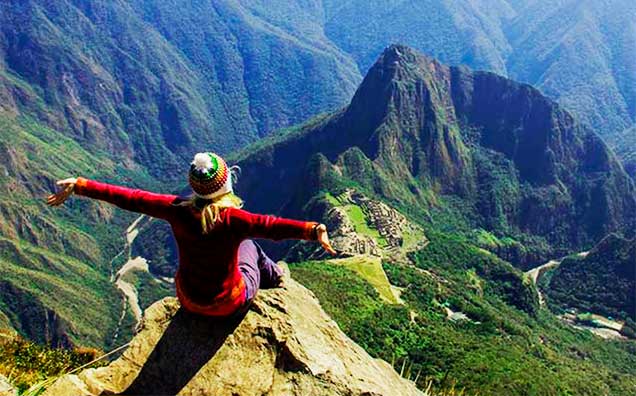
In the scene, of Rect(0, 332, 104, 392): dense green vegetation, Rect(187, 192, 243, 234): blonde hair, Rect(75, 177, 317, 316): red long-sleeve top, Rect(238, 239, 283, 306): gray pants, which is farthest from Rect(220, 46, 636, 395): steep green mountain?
Rect(187, 192, 243, 234): blonde hair

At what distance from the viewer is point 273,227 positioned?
9266mm

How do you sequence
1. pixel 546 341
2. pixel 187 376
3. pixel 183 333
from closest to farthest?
pixel 187 376 → pixel 183 333 → pixel 546 341

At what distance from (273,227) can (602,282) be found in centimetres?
16335

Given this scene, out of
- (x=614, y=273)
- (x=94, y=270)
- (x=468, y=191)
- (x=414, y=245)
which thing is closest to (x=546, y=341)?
(x=414, y=245)

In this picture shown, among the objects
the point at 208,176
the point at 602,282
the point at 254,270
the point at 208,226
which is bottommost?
the point at 602,282

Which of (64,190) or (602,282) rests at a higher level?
(64,190)

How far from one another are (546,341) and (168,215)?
341ft

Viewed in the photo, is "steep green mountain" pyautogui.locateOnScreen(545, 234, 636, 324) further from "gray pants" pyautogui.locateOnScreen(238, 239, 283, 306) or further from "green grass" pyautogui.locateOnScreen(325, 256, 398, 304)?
"gray pants" pyautogui.locateOnScreen(238, 239, 283, 306)

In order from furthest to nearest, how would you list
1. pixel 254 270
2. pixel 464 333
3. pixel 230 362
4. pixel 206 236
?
pixel 464 333
pixel 254 270
pixel 230 362
pixel 206 236

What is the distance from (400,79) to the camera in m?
195

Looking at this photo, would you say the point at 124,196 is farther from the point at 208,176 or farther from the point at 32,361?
the point at 32,361

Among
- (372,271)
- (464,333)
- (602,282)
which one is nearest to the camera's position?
(464,333)

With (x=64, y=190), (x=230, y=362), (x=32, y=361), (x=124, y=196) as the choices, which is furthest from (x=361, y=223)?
(x=124, y=196)

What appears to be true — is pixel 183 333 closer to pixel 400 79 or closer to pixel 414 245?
pixel 414 245
